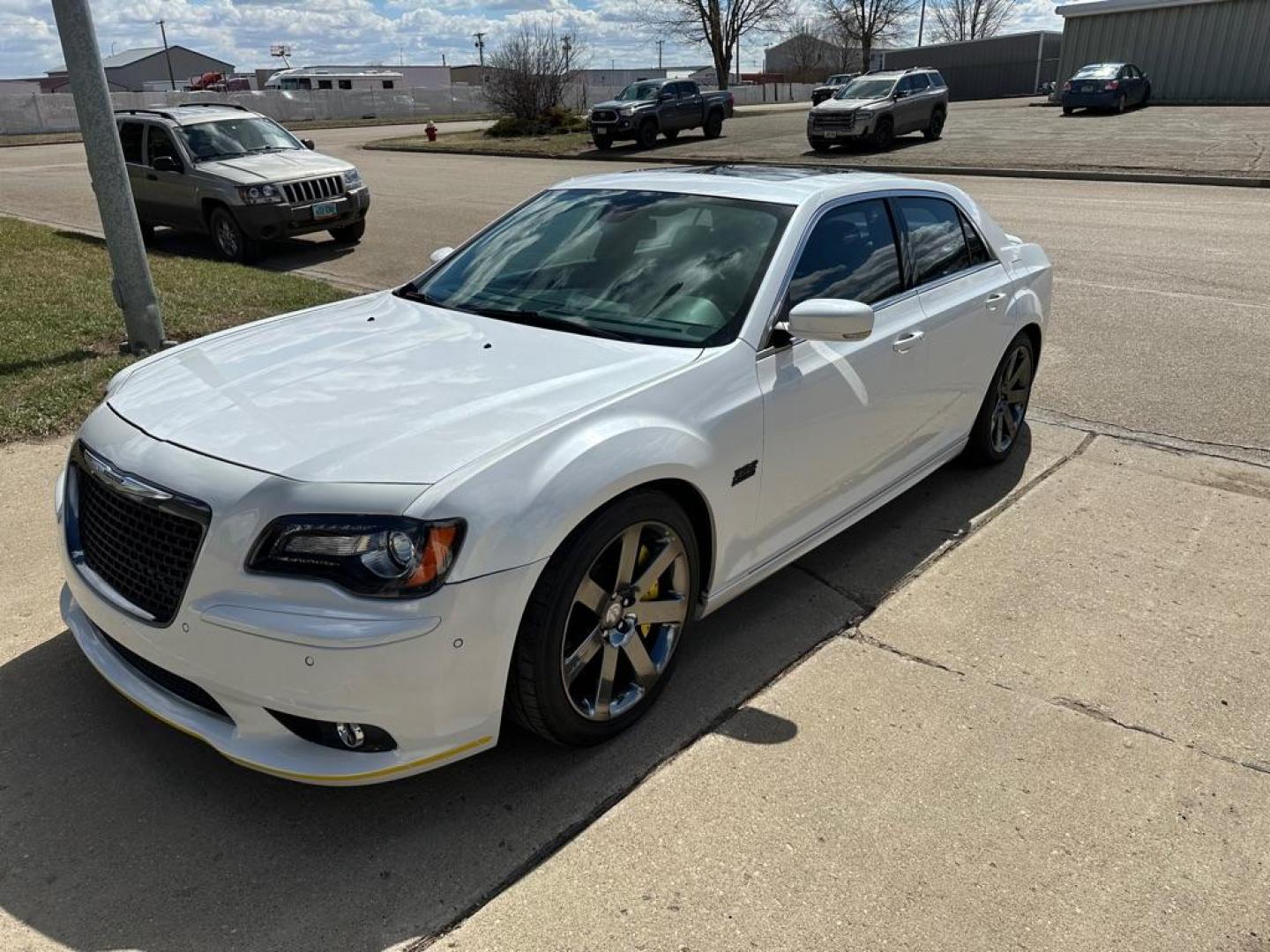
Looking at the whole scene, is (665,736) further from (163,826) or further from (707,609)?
(163,826)

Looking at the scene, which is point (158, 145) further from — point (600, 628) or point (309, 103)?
point (309, 103)

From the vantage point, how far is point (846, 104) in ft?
80.9

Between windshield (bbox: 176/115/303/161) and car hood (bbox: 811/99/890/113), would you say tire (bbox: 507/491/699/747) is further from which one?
car hood (bbox: 811/99/890/113)

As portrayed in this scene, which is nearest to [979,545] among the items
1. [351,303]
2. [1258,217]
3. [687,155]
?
[351,303]

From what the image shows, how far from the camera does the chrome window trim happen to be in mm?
3424

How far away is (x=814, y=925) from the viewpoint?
242cm

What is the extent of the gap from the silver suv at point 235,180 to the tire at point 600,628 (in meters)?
10.3

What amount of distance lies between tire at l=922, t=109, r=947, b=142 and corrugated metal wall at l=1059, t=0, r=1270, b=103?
1618 cm

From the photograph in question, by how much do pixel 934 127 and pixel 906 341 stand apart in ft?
84.0

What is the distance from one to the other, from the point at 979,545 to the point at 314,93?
61145 mm

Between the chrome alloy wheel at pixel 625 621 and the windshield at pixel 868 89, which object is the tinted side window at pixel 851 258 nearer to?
the chrome alloy wheel at pixel 625 621

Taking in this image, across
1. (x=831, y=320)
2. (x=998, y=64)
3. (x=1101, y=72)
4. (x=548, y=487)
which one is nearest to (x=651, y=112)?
(x=1101, y=72)

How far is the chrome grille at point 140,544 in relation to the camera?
2.56m

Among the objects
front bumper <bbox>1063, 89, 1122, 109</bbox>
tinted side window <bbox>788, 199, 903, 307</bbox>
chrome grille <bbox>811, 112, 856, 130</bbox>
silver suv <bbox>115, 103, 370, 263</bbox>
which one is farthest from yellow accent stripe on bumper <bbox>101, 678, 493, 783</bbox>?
front bumper <bbox>1063, 89, 1122, 109</bbox>
